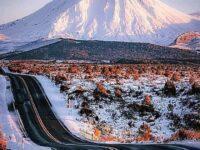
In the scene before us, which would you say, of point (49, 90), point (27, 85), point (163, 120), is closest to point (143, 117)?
point (163, 120)

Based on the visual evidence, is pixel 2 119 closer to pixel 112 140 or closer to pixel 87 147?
pixel 112 140

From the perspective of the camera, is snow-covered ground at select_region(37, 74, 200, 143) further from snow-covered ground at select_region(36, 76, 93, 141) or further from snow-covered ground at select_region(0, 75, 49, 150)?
snow-covered ground at select_region(0, 75, 49, 150)

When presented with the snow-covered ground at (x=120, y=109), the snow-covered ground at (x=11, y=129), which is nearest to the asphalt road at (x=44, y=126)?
the snow-covered ground at (x=11, y=129)

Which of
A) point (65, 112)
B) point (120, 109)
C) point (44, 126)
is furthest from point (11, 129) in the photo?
point (120, 109)

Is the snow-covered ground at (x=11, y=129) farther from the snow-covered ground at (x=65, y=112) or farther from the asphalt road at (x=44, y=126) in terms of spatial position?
the snow-covered ground at (x=65, y=112)

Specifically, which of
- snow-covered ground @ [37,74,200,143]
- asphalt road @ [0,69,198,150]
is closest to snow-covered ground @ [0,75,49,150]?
asphalt road @ [0,69,198,150]

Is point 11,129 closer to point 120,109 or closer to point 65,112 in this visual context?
point 65,112
